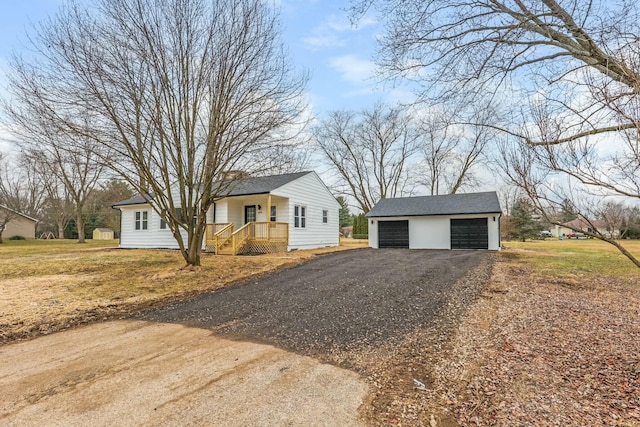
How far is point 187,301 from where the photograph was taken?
21.2 ft

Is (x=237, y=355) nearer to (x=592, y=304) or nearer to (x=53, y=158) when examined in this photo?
(x=592, y=304)

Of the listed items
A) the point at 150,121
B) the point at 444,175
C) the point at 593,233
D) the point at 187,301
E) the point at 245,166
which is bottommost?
the point at 187,301

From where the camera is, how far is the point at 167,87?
28.6 ft

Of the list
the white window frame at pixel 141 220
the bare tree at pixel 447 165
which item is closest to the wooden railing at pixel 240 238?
the white window frame at pixel 141 220

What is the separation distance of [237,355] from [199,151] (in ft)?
24.3

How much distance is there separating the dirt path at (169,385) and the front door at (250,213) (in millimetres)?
12734

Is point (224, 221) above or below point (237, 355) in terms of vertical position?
above

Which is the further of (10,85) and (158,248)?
(158,248)

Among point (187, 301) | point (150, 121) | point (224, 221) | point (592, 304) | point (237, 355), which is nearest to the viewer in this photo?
point (237, 355)

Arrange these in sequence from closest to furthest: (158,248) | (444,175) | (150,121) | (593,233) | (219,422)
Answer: (219,422)
(593,233)
(150,121)
(158,248)
(444,175)

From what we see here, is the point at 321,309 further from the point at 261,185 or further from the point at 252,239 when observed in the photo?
the point at 261,185

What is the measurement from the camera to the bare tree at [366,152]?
30.9 m

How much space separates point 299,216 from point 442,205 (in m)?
8.90

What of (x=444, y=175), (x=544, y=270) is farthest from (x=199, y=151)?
(x=444, y=175)
